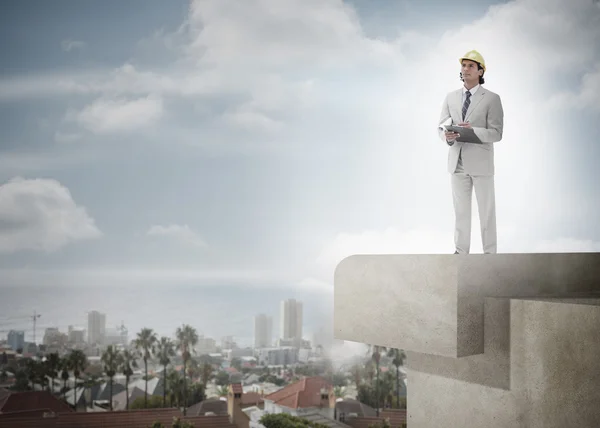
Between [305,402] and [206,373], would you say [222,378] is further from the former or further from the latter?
[305,402]

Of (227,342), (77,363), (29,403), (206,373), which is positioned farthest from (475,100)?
(29,403)

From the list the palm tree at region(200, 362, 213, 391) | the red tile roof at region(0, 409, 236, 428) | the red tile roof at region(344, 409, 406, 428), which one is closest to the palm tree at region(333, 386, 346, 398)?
the red tile roof at region(344, 409, 406, 428)

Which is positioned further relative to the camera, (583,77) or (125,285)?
(125,285)

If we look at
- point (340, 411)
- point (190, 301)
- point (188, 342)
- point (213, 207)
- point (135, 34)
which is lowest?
point (340, 411)

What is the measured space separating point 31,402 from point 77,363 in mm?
917

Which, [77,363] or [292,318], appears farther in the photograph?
[292,318]

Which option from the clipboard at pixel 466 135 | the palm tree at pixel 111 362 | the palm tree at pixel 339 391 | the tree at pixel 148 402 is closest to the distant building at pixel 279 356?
the palm tree at pixel 339 391

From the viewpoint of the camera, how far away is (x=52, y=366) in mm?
9953

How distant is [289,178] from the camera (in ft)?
35.2

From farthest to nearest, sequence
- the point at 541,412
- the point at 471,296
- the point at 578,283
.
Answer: the point at 578,283, the point at 471,296, the point at 541,412

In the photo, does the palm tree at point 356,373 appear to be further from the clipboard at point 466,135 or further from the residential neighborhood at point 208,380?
the clipboard at point 466,135

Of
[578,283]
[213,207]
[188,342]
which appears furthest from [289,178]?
[578,283]

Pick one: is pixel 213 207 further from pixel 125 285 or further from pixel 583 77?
pixel 583 77

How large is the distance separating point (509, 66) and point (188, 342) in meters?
7.16
